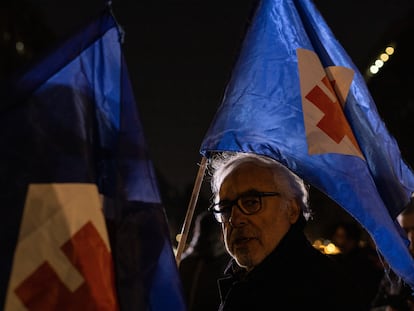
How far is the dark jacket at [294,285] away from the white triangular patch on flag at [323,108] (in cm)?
60

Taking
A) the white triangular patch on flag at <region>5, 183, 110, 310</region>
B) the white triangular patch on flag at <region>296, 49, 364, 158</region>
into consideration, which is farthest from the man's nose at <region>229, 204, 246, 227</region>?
the white triangular patch on flag at <region>5, 183, 110, 310</region>

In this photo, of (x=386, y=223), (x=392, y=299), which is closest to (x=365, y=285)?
(x=392, y=299)

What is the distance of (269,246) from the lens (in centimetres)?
340

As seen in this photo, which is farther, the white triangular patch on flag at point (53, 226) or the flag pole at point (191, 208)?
the flag pole at point (191, 208)

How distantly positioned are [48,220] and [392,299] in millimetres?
3837

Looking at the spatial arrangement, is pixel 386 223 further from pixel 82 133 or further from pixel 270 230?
pixel 82 133

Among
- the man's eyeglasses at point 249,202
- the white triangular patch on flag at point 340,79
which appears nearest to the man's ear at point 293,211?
the man's eyeglasses at point 249,202

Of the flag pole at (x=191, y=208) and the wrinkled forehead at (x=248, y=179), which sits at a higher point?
the wrinkled forehead at (x=248, y=179)

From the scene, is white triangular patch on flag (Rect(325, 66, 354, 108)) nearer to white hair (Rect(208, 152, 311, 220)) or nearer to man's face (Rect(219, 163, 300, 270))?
white hair (Rect(208, 152, 311, 220))

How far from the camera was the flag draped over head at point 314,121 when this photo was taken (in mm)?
3537

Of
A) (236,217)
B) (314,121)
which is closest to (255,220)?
(236,217)

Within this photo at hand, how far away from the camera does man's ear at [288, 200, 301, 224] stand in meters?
3.54

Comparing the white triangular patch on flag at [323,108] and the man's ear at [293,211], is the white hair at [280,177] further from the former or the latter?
the white triangular patch on flag at [323,108]

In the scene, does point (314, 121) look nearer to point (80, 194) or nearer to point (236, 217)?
point (236, 217)
